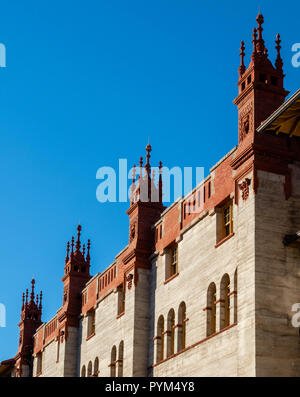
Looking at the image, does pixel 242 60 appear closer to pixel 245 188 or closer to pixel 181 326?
pixel 245 188

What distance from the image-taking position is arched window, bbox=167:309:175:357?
3981 cm

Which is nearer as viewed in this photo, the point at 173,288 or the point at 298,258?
the point at 298,258

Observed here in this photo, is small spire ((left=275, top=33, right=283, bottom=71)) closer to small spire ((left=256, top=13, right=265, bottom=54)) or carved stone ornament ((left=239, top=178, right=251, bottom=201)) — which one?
small spire ((left=256, top=13, right=265, bottom=54))

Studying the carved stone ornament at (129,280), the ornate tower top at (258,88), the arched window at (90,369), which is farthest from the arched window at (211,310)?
the arched window at (90,369)

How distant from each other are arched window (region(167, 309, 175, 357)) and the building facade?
45mm

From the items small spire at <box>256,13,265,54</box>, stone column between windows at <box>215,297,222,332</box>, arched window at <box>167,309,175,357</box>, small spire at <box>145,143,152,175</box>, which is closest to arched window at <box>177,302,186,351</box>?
arched window at <box>167,309,175,357</box>

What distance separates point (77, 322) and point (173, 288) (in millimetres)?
14849

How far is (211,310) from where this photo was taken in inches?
1444

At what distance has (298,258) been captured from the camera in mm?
33188
